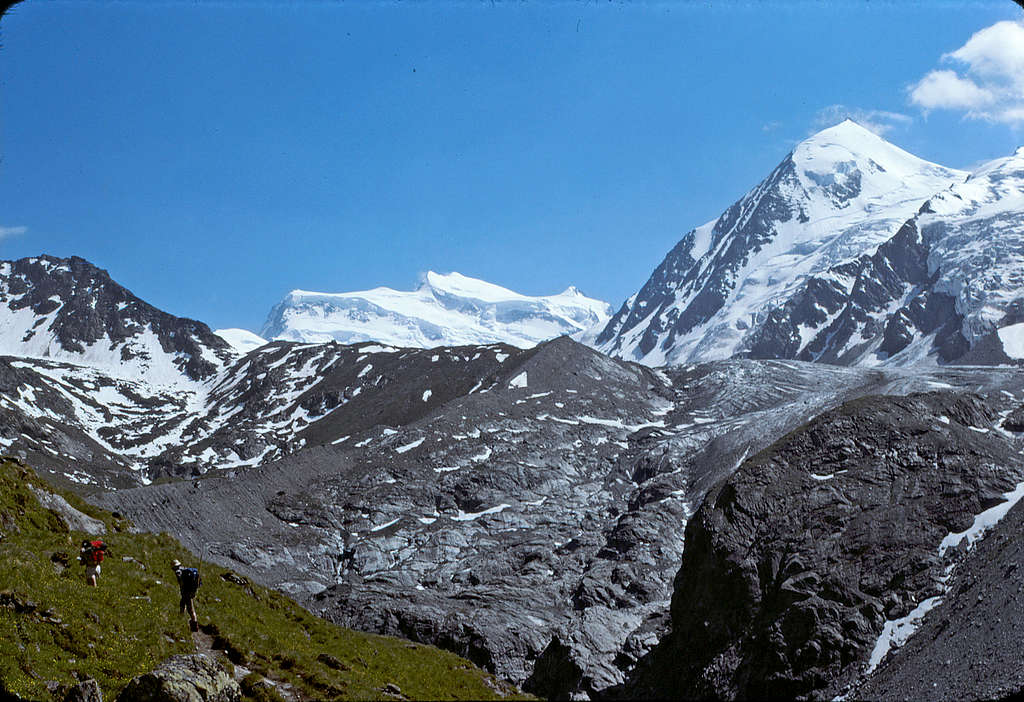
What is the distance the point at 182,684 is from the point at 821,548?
65.8m

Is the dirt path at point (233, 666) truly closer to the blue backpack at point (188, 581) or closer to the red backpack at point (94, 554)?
the blue backpack at point (188, 581)

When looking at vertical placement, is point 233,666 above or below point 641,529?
below

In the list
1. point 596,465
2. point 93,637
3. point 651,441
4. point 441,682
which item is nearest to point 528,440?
point 596,465

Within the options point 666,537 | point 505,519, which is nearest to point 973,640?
point 666,537

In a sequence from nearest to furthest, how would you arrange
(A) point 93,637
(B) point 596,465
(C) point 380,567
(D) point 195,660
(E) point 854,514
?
(D) point 195,660 → (A) point 93,637 → (E) point 854,514 → (C) point 380,567 → (B) point 596,465

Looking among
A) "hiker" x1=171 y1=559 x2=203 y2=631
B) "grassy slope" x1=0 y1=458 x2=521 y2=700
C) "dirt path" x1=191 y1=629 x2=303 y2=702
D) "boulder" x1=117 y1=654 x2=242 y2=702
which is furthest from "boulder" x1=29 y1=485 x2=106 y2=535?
"boulder" x1=117 y1=654 x2=242 y2=702

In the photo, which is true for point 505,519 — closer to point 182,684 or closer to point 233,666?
point 233,666

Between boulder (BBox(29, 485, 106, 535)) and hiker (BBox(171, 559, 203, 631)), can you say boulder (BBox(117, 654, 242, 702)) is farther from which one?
boulder (BBox(29, 485, 106, 535))

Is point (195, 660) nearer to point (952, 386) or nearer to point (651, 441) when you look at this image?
point (651, 441)

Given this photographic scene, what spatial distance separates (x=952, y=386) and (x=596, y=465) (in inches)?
2938

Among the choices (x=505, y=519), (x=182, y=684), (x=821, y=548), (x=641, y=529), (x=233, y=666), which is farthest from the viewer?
(x=505, y=519)

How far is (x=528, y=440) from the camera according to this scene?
17862 centimetres

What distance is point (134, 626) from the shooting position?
23.4 metres

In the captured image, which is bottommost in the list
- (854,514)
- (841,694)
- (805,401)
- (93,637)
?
(841,694)
